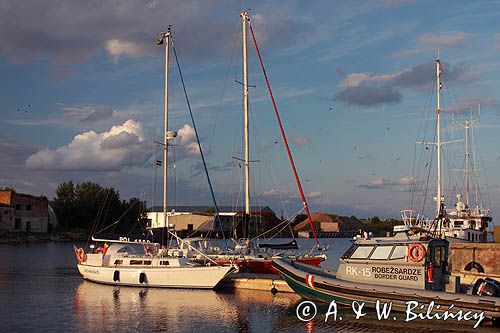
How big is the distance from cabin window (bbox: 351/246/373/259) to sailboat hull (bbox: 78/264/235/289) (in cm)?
806

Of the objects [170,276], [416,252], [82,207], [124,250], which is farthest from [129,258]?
[82,207]

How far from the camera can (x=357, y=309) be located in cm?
2430

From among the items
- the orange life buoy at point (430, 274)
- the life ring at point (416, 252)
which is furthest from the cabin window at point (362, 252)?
the orange life buoy at point (430, 274)

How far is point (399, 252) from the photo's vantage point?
2400cm

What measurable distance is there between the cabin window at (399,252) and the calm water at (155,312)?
8.44 ft

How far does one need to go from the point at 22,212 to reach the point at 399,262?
9083cm

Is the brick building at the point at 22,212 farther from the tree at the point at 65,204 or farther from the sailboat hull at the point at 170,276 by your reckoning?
the sailboat hull at the point at 170,276

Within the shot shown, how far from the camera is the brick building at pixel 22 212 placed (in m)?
99.9

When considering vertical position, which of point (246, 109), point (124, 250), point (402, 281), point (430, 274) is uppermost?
point (246, 109)

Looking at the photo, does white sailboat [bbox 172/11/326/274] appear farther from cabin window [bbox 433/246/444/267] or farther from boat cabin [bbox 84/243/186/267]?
cabin window [bbox 433/246/444/267]

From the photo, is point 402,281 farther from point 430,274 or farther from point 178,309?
point 178,309

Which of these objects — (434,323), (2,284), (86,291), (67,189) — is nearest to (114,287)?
(86,291)

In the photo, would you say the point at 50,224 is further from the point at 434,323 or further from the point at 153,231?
the point at 434,323

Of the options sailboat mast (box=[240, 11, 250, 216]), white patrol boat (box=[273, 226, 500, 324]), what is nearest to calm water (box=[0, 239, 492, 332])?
white patrol boat (box=[273, 226, 500, 324])
